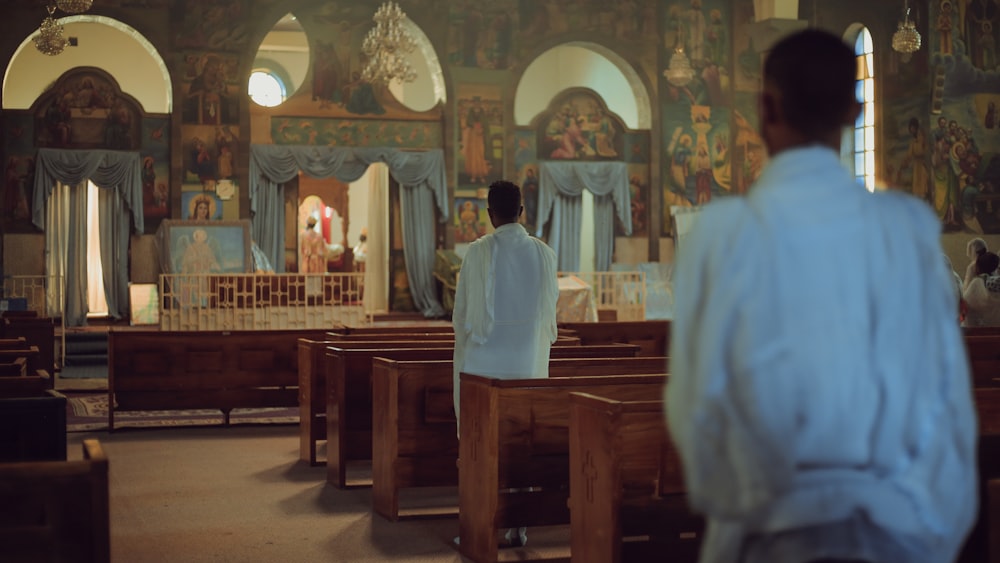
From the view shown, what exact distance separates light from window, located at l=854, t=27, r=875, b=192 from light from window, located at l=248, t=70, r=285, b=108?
12122mm

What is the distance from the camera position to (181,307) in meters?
16.3

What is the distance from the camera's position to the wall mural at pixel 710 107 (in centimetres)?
2203

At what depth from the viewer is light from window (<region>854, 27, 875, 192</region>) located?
73.8 feet

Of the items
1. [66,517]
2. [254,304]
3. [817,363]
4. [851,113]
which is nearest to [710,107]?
[254,304]

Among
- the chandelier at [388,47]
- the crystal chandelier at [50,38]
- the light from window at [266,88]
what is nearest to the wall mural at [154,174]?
the chandelier at [388,47]

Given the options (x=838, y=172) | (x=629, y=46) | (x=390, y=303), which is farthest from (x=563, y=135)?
(x=838, y=172)

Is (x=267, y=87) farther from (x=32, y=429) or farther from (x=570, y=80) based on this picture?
(x=32, y=429)

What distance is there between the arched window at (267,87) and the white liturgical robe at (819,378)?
2466 centimetres

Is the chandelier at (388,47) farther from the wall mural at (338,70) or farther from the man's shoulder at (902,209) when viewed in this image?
the man's shoulder at (902,209)

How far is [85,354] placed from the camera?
53.2ft

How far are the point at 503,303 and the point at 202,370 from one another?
536 centimetres

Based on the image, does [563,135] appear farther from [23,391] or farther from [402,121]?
[23,391]

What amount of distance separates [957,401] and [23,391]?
165 inches

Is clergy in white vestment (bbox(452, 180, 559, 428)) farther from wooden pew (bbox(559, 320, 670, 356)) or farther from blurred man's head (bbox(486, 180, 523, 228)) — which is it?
wooden pew (bbox(559, 320, 670, 356))
